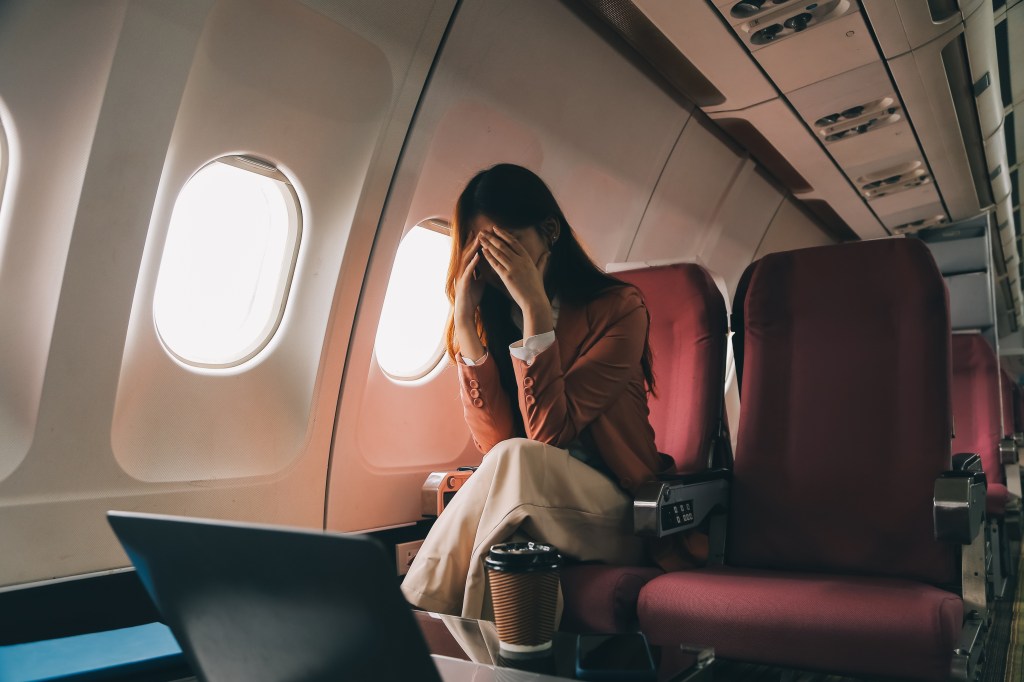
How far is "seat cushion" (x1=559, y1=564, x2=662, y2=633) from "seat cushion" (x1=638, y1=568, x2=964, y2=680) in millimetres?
39

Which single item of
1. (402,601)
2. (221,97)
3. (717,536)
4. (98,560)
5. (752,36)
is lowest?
(98,560)

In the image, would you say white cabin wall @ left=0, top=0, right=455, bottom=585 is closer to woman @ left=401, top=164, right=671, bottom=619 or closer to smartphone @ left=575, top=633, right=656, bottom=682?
woman @ left=401, top=164, right=671, bottom=619


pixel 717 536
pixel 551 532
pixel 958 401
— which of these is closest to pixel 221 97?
pixel 551 532

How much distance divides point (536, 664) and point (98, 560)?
2.08m

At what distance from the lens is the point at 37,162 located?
2496 millimetres

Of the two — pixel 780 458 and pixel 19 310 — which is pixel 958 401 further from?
pixel 19 310

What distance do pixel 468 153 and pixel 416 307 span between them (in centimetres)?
104

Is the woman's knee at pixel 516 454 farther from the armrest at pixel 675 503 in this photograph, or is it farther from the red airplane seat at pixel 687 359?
the red airplane seat at pixel 687 359

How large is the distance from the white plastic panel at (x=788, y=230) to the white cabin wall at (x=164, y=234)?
15.9 ft

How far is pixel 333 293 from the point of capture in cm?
332

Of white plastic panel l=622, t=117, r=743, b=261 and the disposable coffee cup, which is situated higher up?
white plastic panel l=622, t=117, r=743, b=261

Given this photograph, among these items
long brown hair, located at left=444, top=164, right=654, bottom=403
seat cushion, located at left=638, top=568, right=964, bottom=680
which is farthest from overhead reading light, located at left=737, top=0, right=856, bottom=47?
seat cushion, located at left=638, top=568, right=964, bottom=680

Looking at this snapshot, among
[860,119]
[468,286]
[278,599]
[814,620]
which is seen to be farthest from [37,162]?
[860,119]

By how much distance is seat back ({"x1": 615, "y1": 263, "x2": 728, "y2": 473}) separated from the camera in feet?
8.52
